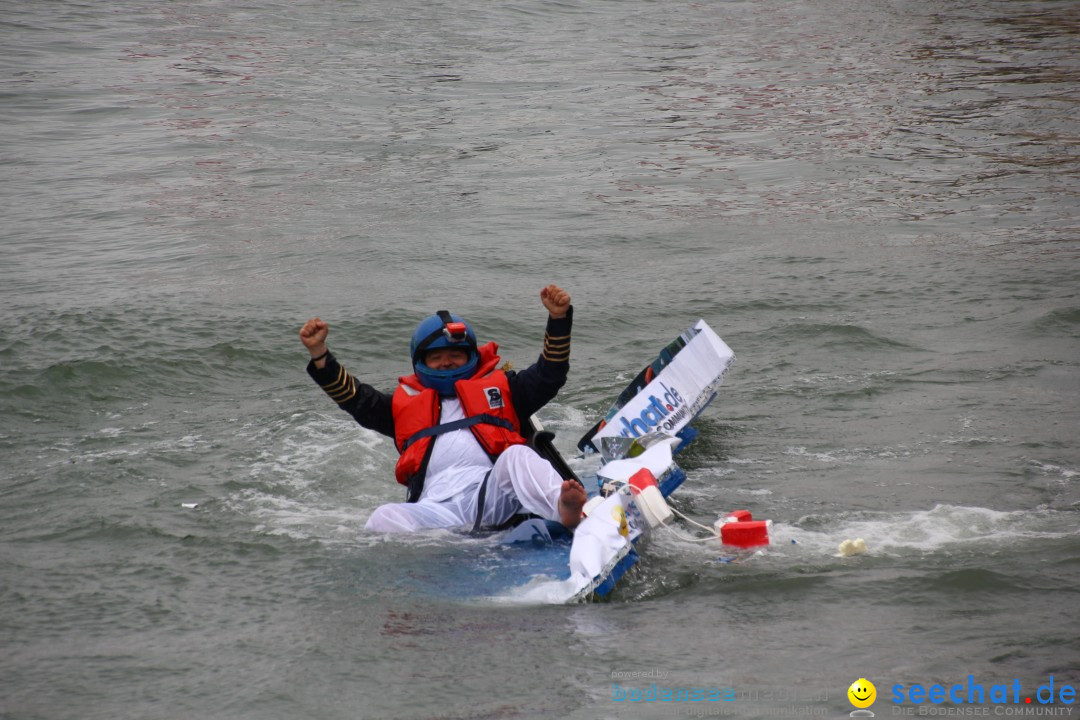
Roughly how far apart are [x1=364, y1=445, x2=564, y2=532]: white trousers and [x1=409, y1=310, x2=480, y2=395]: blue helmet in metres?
0.60

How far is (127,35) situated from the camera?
22.2m

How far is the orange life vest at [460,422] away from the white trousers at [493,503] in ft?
0.76

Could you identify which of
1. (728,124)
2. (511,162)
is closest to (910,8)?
(728,124)

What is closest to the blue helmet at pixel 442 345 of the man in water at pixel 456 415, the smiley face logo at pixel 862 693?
the man in water at pixel 456 415

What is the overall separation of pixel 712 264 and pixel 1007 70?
36.7 ft

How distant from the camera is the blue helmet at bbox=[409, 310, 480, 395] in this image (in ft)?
20.9

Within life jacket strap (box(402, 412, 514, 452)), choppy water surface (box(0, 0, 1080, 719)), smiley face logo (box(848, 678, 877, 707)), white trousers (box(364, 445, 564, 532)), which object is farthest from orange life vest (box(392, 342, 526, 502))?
smiley face logo (box(848, 678, 877, 707))

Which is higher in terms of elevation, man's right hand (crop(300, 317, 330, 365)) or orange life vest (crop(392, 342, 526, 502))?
man's right hand (crop(300, 317, 330, 365))

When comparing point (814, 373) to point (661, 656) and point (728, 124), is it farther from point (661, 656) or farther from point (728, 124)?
point (728, 124)

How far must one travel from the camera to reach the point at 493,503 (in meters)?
6.07

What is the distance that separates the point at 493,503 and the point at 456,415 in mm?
630

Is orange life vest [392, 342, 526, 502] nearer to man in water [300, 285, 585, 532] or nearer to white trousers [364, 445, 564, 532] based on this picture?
man in water [300, 285, 585, 532]

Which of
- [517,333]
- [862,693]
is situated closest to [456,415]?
[862,693]

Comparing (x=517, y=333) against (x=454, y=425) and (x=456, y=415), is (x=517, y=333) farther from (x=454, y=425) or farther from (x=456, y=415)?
(x=454, y=425)
